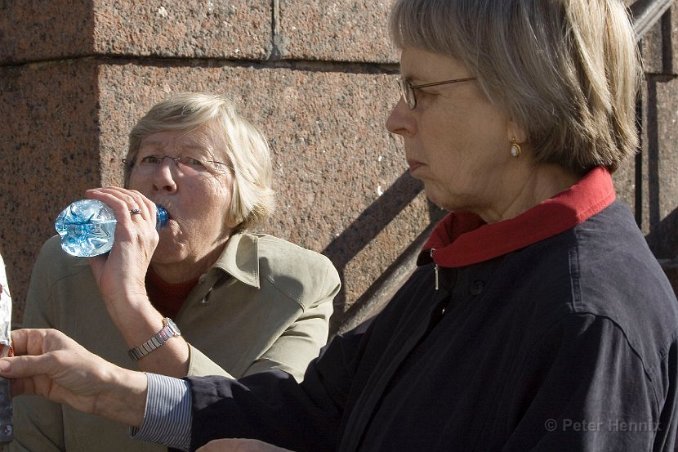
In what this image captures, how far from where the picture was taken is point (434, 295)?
2072 millimetres

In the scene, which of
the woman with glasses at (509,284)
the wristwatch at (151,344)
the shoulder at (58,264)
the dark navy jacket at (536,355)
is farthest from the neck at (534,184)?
the shoulder at (58,264)

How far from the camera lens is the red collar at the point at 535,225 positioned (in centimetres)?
186

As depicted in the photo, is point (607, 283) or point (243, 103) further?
point (243, 103)

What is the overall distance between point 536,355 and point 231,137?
163 centimetres

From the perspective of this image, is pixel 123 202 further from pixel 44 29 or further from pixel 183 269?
pixel 44 29

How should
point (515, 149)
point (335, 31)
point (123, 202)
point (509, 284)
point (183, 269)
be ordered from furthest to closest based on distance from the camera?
point (335, 31)
point (183, 269)
point (123, 202)
point (515, 149)
point (509, 284)

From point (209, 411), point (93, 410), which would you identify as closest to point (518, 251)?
point (209, 411)

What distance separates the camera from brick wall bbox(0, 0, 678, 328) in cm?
354

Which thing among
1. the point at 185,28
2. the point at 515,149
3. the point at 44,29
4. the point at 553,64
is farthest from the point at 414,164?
the point at 44,29

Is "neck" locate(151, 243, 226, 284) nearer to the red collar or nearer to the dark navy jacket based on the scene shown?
the dark navy jacket

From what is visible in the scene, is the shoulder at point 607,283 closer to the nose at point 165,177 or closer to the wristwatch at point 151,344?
the wristwatch at point 151,344

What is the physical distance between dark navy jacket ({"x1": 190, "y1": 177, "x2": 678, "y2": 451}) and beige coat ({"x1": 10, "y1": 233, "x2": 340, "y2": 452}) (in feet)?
2.72

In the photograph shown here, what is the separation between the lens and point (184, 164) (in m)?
3.07
